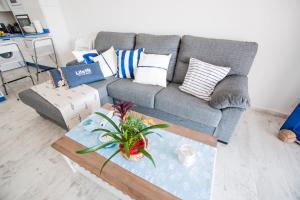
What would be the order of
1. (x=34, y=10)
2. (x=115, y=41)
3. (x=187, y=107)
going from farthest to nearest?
(x=34, y=10) → (x=115, y=41) → (x=187, y=107)

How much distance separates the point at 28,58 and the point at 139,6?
3.12 m

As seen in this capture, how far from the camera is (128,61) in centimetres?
182

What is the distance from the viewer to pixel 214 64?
1.55 metres

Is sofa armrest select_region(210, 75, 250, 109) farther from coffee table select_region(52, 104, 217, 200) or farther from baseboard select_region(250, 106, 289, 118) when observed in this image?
baseboard select_region(250, 106, 289, 118)

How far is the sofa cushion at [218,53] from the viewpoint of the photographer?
144 cm

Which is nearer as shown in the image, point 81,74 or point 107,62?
point 81,74

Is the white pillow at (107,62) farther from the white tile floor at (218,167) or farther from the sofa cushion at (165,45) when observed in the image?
the white tile floor at (218,167)

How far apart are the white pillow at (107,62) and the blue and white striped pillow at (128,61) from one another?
0.28 ft

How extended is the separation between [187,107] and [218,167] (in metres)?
0.56

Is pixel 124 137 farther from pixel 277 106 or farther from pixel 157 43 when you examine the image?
pixel 277 106

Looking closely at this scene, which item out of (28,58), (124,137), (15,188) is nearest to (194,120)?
(124,137)

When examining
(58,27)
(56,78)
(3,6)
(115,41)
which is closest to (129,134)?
(56,78)

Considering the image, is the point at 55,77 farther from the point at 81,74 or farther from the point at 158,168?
the point at 158,168

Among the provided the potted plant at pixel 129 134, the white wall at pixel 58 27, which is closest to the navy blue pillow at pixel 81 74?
the potted plant at pixel 129 134
